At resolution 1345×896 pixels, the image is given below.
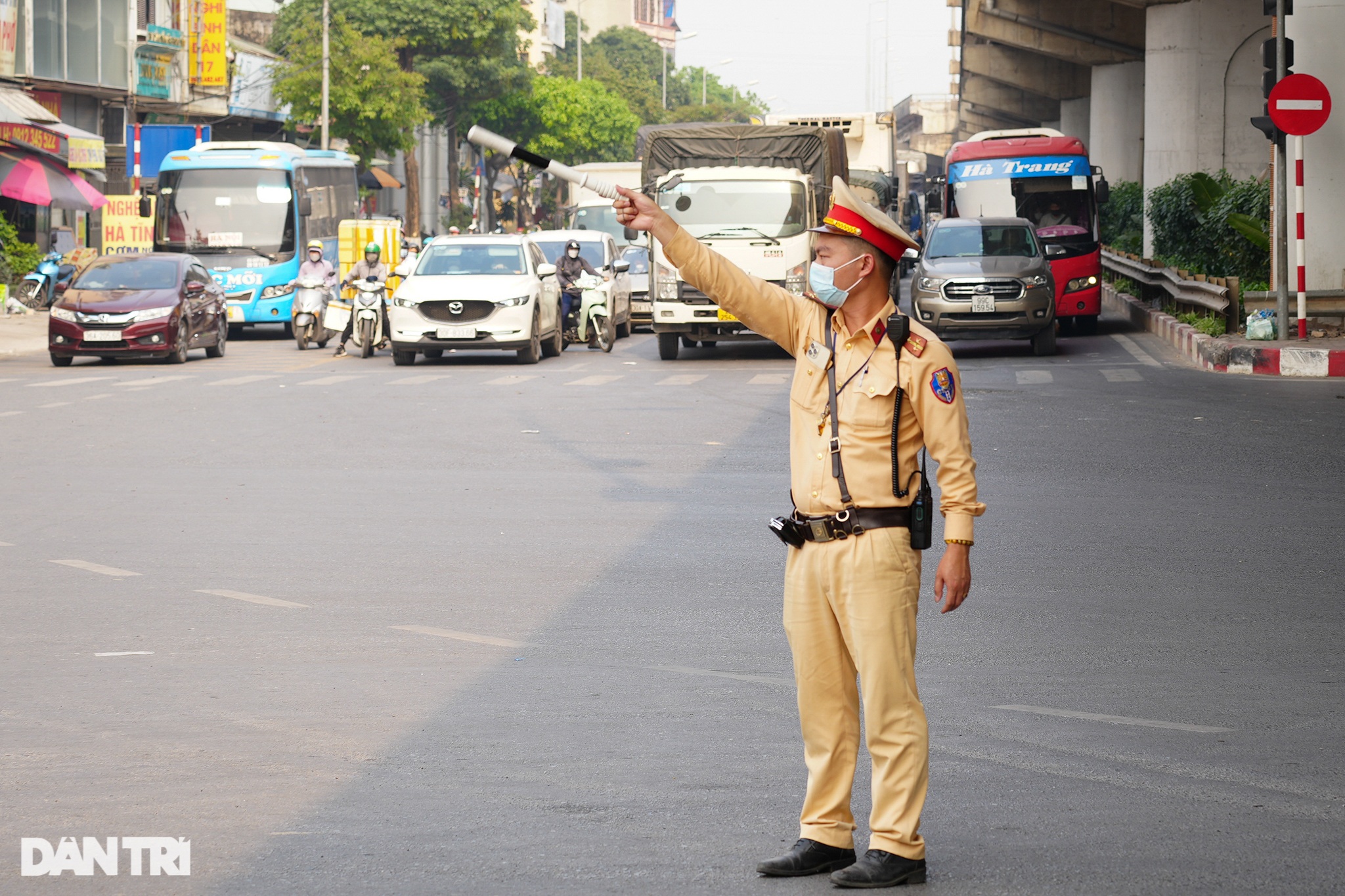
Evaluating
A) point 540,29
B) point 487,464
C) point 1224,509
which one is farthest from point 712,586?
point 540,29

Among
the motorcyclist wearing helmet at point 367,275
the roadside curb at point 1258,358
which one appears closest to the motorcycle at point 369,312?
the motorcyclist wearing helmet at point 367,275

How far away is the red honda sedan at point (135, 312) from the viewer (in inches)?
910

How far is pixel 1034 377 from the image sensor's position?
19.5m

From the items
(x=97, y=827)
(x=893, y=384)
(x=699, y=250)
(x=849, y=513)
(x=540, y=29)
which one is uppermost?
(x=540, y=29)

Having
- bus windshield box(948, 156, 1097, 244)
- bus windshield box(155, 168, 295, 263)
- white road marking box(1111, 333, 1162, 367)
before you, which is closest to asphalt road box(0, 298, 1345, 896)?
white road marking box(1111, 333, 1162, 367)

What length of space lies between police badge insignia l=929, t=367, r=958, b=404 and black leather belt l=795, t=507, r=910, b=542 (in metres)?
0.29

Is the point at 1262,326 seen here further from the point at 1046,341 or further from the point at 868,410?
the point at 868,410

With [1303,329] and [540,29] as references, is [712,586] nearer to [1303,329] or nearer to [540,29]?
[1303,329]

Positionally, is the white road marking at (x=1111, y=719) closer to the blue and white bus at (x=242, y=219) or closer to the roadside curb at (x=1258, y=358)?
the roadside curb at (x=1258, y=358)

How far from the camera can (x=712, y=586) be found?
8312 millimetres

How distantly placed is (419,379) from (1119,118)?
34623 millimetres

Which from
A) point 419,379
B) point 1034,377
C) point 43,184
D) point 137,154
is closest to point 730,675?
point 1034,377

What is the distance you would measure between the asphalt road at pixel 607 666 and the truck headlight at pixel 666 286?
9420 millimetres

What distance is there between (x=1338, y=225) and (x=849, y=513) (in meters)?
19.6
